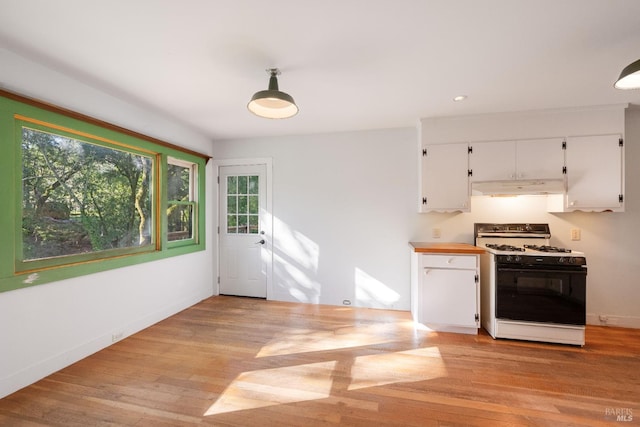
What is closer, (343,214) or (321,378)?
(321,378)

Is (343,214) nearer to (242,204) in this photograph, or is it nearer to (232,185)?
(242,204)

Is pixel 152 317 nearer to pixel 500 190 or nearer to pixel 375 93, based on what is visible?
pixel 375 93

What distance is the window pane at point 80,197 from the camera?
2.21 metres

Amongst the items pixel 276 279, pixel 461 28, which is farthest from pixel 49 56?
pixel 276 279

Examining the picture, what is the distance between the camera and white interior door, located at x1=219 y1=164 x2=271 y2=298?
4219mm

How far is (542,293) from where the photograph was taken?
2.74 m

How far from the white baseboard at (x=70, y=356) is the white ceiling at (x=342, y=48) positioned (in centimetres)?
236

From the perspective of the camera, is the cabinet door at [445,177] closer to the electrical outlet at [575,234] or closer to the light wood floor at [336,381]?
the electrical outlet at [575,234]

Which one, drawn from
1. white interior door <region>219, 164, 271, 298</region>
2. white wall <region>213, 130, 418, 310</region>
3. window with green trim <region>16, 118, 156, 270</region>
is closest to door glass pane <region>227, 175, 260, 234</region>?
white interior door <region>219, 164, 271, 298</region>

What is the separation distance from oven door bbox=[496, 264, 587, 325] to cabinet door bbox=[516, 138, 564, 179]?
104 cm

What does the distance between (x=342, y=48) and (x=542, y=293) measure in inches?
117

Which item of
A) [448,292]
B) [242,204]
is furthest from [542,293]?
[242,204]

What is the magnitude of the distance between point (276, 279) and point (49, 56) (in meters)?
3.33

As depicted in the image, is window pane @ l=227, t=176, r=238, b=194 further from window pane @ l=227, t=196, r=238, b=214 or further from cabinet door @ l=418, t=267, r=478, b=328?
cabinet door @ l=418, t=267, r=478, b=328
